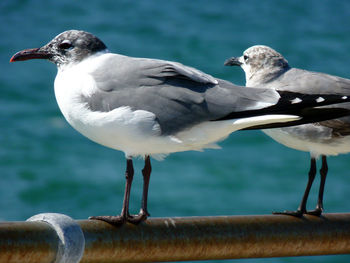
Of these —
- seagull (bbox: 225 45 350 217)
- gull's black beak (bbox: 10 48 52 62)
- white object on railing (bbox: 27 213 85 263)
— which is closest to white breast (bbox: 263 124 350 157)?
seagull (bbox: 225 45 350 217)

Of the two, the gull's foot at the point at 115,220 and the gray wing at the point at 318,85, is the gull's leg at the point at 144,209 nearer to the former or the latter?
the gull's foot at the point at 115,220

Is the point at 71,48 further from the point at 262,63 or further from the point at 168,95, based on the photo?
the point at 262,63

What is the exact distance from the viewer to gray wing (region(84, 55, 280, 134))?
8.11ft

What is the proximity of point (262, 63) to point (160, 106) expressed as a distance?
1.56 meters

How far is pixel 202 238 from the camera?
2191 mm

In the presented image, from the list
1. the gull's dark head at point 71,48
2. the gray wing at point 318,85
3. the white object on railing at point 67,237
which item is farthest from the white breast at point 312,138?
the white object on railing at point 67,237

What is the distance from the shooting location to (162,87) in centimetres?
251

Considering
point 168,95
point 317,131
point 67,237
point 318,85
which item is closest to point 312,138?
point 317,131

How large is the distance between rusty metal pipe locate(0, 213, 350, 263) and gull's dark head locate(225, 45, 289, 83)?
149 cm

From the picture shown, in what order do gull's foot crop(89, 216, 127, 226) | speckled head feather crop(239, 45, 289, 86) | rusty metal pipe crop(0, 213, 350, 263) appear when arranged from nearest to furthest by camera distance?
rusty metal pipe crop(0, 213, 350, 263), gull's foot crop(89, 216, 127, 226), speckled head feather crop(239, 45, 289, 86)

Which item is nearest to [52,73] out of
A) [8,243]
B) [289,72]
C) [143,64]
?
[289,72]

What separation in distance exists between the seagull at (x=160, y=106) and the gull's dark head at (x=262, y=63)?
1.32 m

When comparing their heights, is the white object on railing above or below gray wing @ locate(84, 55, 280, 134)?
below

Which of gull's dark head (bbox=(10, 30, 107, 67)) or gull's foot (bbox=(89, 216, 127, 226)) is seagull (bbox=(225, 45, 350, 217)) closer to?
gull's dark head (bbox=(10, 30, 107, 67))
